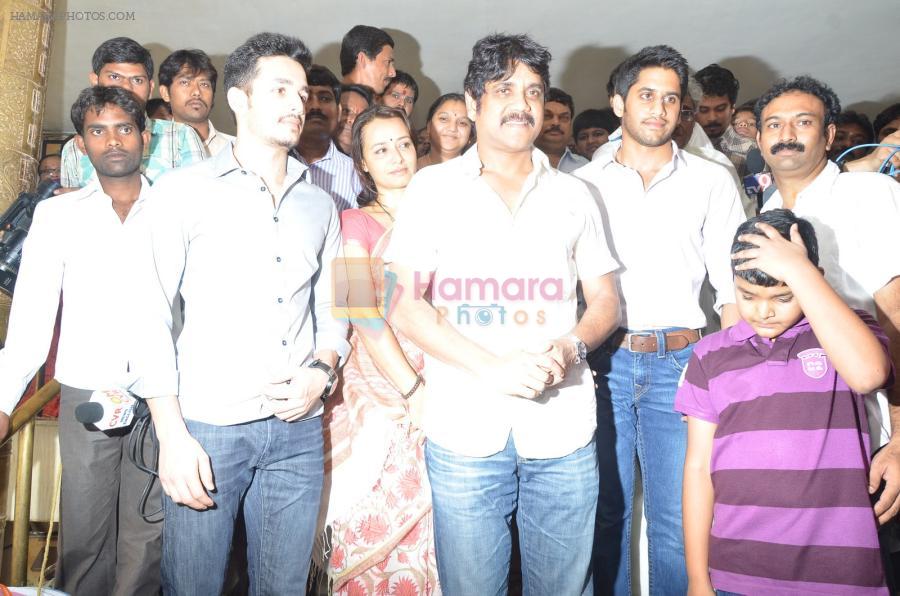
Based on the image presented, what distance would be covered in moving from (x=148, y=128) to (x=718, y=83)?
2984 mm

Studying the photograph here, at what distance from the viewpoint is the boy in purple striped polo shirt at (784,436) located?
53.7 inches

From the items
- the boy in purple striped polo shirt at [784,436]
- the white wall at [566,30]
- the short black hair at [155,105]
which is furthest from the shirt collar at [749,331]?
the white wall at [566,30]

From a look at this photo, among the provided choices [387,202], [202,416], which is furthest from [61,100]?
[202,416]

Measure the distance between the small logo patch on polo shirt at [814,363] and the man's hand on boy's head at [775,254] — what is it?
0.60ft

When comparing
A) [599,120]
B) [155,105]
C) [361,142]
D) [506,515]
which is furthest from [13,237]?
[599,120]

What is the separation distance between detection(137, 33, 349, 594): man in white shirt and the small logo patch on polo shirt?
1.15 metres

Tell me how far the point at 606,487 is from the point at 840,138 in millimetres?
3119

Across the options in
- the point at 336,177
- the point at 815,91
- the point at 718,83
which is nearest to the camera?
the point at 815,91

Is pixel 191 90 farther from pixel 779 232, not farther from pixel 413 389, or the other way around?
pixel 779 232

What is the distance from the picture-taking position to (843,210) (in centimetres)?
188

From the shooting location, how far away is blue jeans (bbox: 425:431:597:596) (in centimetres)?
158

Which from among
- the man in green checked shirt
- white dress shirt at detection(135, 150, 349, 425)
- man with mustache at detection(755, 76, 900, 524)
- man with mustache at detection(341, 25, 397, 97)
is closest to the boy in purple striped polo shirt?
man with mustache at detection(755, 76, 900, 524)

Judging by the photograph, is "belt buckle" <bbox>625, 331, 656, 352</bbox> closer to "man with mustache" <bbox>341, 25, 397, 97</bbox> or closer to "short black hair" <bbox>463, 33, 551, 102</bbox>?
"short black hair" <bbox>463, 33, 551, 102</bbox>

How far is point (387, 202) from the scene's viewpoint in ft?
7.20
